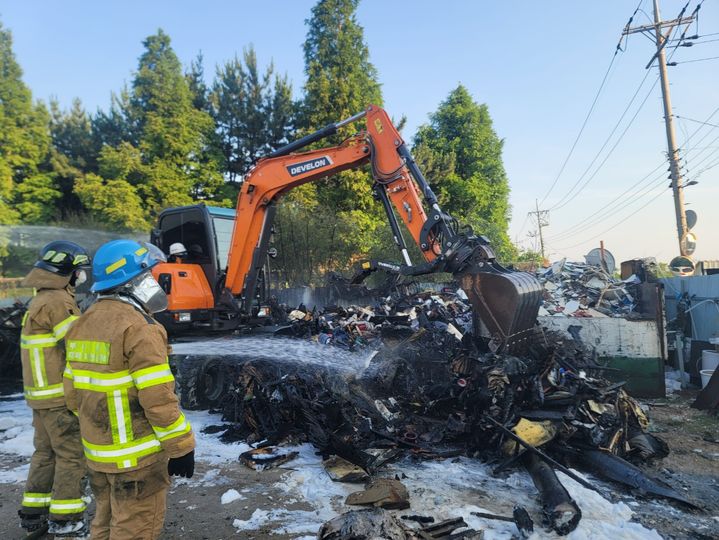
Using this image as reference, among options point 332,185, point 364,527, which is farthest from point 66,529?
point 332,185

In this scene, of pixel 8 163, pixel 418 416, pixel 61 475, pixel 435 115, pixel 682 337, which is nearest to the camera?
A: pixel 61 475

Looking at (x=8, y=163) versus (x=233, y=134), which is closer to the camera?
(x=8, y=163)

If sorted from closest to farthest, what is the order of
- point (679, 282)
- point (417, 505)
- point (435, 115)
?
point (417, 505), point (679, 282), point (435, 115)

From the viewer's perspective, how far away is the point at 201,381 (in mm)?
6430

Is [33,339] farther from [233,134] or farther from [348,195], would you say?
[233,134]

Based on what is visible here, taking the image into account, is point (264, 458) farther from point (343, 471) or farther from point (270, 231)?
point (270, 231)

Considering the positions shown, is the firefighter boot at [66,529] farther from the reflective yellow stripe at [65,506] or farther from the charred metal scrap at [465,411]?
the charred metal scrap at [465,411]

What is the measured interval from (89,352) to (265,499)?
2234 mm

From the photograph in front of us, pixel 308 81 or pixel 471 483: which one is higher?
pixel 308 81

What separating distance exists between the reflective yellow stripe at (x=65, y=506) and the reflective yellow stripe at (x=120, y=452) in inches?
50.5

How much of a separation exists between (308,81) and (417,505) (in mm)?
23846

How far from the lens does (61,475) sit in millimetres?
3088

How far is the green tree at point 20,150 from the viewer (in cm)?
2095

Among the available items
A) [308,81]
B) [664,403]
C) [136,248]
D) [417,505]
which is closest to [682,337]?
[664,403]
